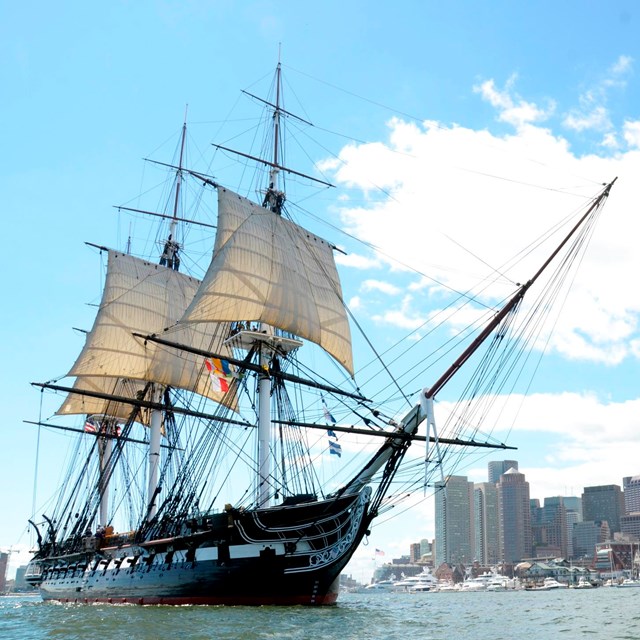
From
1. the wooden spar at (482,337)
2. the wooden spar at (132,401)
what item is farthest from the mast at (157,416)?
the wooden spar at (482,337)

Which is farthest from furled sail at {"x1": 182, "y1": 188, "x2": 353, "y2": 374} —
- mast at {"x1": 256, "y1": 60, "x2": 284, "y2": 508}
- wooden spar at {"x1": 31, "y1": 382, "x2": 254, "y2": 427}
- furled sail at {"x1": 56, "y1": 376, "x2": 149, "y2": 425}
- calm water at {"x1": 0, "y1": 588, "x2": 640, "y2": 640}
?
furled sail at {"x1": 56, "y1": 376, "x2": 149, "y2": 425}

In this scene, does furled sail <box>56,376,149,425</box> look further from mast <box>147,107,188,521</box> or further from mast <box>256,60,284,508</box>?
mast <box>256,60,284,508</box>

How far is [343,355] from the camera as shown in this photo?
2290 inches

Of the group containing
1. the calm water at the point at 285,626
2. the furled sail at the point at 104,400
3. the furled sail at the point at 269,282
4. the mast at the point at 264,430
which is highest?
the furled sail at the point at 269,282

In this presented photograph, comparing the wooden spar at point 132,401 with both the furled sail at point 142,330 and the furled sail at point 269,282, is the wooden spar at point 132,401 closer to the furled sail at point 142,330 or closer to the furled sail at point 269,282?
the furled sail at point 142,330

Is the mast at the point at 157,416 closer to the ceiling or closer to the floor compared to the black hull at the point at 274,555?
closer to the ceiling

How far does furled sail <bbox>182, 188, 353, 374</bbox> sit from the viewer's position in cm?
5272

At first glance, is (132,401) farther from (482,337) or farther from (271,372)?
(482,337)

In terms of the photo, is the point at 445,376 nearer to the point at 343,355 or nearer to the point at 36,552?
the point at 343,355

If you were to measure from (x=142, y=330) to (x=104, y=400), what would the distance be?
432 inches

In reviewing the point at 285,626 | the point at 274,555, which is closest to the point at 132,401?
the point at 274,555

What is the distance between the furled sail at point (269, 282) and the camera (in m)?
52.7

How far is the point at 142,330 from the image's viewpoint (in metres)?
70.7

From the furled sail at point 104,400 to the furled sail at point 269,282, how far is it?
19.7 metres
